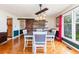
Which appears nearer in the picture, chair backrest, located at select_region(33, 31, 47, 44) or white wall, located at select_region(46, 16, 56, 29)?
chair backrest, located at select_region(33, 31, 47, 44)

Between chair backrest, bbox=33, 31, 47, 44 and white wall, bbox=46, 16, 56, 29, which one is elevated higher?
white wall, bbox=46, 16, 56, 29

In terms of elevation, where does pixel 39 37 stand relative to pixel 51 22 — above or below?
below

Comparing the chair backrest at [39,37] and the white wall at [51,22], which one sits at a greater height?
the white wall at [51,22]

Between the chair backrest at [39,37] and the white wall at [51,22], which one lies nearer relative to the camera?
the chair backrest at [39,37]

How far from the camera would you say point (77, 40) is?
614 centimetres

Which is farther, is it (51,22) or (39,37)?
(51,22)

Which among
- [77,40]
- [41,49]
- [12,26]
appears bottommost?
[41,49]
